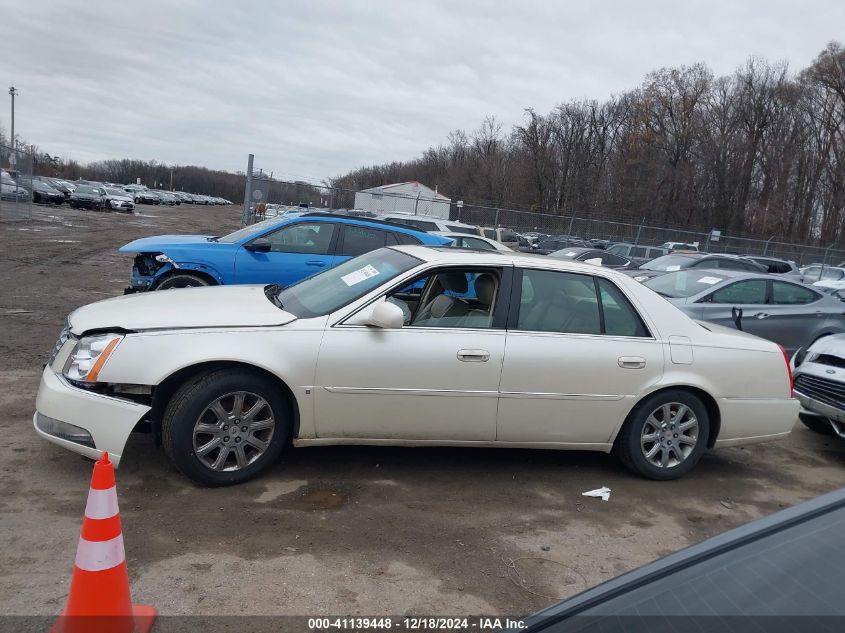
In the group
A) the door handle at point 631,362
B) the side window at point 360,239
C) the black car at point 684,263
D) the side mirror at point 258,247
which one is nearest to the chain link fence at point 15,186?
the side mirror at point 258,247

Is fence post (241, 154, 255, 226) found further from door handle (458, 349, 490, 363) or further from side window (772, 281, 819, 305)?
door handle (458, 349, 490, 363)

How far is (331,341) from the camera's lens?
427cm

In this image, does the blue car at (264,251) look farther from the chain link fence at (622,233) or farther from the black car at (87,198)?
the black car at (87,198)

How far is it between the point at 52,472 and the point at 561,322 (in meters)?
3.49

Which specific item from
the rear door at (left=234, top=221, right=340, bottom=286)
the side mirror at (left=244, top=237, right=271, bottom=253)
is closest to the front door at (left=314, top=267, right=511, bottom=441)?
the rear door at (left=234, top=221, right=340, bottom=286)

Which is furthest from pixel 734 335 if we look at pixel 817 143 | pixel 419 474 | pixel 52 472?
pixel 817 143

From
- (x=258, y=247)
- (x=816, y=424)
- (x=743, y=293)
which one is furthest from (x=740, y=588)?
(x=743, y=293)

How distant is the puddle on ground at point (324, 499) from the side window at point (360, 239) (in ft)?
17.6

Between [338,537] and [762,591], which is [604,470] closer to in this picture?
[338,537]

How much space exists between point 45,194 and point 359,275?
43.4 meters

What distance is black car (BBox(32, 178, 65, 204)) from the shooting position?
133 ft

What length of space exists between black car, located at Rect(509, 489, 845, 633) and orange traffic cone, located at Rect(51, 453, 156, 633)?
1.81m

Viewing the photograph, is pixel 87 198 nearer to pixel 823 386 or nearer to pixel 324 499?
pixel 324 499

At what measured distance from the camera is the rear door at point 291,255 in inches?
341
